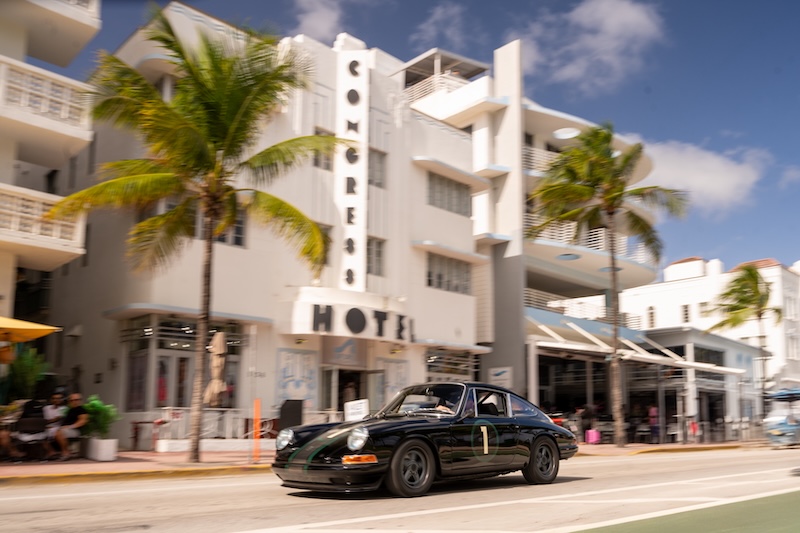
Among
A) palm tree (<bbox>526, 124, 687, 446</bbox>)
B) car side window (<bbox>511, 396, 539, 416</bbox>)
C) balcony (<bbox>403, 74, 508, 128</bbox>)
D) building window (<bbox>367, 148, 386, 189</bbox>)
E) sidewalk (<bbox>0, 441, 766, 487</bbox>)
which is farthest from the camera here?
balcony (<bbox>403, 74, 508, 128</bbox>)

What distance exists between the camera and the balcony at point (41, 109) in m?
18.8

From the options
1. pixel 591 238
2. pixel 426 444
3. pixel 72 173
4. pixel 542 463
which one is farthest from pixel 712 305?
pixel 426 444

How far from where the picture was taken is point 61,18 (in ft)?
66.6

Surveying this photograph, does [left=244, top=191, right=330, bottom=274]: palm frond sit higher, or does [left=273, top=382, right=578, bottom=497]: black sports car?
[left=244, top=191, right=330, bottom=274]: palm frond

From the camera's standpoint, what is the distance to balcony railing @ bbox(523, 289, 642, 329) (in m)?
33.6

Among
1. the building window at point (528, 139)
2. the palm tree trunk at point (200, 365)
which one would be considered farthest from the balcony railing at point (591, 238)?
the palm tree trunk at point (200, 365)

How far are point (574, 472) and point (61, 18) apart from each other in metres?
16.2

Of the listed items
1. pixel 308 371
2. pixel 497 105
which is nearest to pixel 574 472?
pixel 308 371

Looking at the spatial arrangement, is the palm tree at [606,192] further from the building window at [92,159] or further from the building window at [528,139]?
the building window at [92,159]

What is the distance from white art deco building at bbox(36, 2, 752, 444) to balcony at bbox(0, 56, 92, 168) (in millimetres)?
1896

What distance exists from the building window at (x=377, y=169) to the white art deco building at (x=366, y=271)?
54mm

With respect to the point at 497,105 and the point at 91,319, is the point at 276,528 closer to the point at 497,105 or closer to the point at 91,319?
the point at 91,319

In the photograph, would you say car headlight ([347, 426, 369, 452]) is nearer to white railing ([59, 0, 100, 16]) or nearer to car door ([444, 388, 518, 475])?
car door ([444, 388, 518, 475])

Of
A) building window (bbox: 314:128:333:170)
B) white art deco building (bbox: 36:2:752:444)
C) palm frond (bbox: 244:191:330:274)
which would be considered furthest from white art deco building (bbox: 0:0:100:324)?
building window (bbox: 314:128:333:170)
